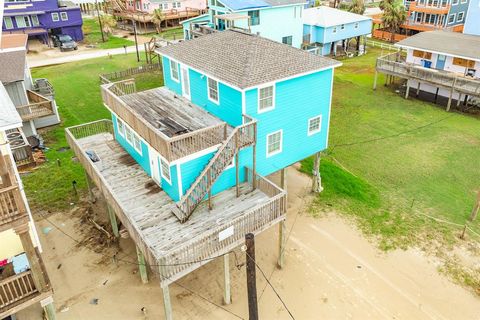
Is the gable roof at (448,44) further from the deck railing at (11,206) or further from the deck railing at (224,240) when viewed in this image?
the deck railing at (11,206)

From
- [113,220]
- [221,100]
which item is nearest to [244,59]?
[221,100]

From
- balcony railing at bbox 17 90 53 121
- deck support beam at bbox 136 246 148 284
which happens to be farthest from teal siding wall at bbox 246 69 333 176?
balcony railing at bbox 17 90 53 121

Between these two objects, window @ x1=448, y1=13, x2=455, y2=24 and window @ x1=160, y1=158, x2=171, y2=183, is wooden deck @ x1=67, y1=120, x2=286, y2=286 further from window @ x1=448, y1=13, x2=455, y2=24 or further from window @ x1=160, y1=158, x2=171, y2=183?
window @ x1=448, y1=13, x2=455, y2=24

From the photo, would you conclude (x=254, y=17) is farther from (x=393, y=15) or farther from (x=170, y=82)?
(x=393, y=15)

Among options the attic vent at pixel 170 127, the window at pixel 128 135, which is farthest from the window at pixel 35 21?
the attic vent at pixel 170 127

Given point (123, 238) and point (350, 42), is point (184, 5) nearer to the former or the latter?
point (350, 42)

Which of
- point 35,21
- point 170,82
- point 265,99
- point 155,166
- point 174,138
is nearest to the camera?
point 174,138
